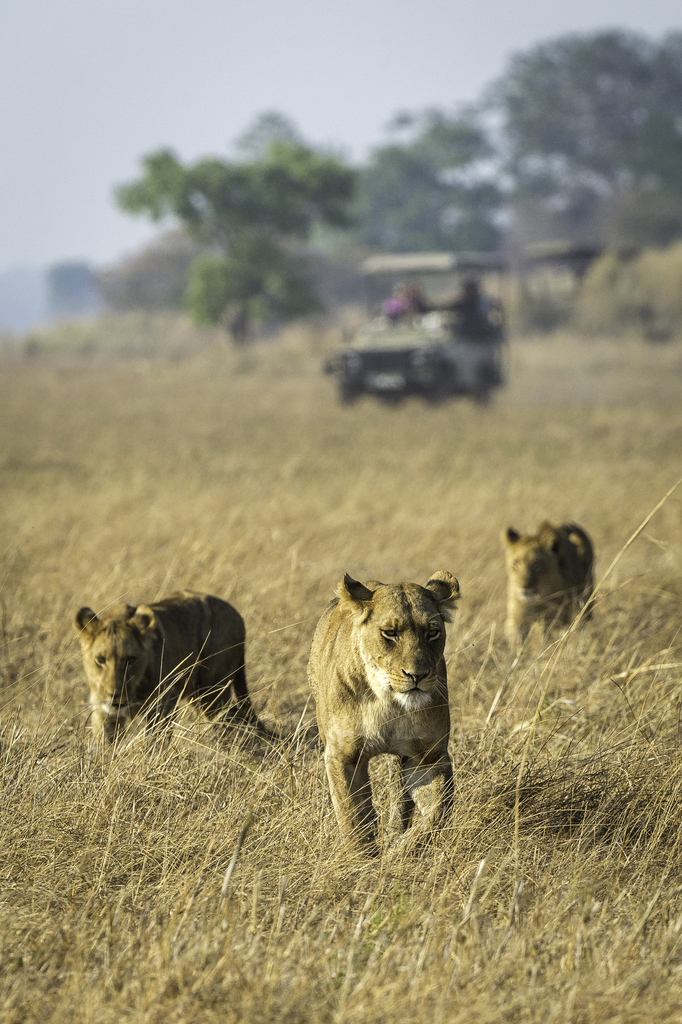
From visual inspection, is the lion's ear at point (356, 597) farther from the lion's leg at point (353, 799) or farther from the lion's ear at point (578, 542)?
the lion's ear at point (578, 542)

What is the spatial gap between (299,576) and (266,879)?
3.06 meters

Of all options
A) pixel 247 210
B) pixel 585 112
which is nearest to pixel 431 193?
pixel 585 112

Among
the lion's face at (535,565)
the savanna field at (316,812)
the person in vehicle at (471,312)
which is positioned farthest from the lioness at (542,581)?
the person in vehicle at (471,312)

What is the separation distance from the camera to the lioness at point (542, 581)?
5.47 metres

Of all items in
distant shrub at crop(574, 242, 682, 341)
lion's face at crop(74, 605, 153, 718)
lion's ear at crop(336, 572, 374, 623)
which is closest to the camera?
lion's ear at crop(336, 572, 374, 623)

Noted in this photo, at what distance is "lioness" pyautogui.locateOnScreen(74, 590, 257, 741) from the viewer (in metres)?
3.77

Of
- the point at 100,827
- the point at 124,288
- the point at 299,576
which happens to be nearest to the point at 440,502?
the point at 299,576

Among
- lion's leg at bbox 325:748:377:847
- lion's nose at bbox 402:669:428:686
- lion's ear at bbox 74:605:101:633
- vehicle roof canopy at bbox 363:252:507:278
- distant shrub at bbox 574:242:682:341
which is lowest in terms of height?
distant shrub at bbox 574:242:682:341

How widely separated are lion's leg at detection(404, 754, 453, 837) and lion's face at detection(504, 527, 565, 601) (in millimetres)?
2480

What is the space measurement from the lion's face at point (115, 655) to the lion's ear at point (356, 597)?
105 cm

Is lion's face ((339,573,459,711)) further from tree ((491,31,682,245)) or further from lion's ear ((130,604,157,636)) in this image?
tree ((491,31,682,245))

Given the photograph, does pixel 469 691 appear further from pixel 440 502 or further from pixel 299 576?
pixel 440 502

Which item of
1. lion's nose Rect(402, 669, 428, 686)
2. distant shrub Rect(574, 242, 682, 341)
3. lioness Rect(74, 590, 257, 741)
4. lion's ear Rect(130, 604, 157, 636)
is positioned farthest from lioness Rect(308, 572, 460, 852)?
distant shrub Rect(574, 242, 682, 341)

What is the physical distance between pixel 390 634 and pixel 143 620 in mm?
1285
